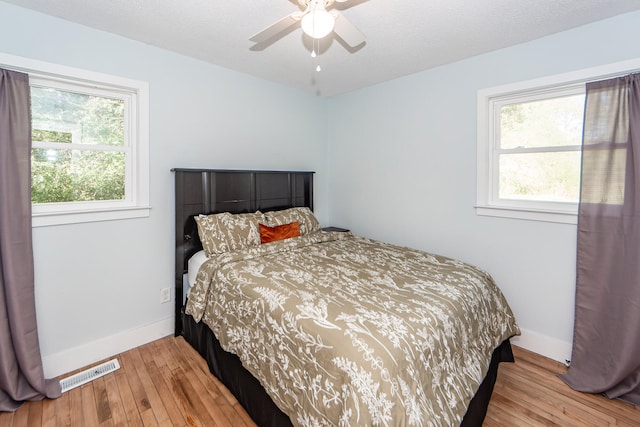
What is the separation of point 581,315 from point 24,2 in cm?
416

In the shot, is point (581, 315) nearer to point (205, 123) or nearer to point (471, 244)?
point (471, 244)

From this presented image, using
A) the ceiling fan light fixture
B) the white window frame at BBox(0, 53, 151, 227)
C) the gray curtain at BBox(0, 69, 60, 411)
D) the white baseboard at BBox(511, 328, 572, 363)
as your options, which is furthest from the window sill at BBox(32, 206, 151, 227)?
the white baseboard at BBox(511, 328, 572, 363)

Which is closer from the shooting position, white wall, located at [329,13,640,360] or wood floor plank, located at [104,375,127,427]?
wood floor plank, located at [104,375,127,427]

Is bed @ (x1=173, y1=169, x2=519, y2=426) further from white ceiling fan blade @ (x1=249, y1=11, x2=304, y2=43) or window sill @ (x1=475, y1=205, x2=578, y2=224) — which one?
white ceiling fan blade @ (x1=249, y1=11, x2=304, y2=43)

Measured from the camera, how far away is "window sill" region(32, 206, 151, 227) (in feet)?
6.59

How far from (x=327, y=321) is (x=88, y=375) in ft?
6.19

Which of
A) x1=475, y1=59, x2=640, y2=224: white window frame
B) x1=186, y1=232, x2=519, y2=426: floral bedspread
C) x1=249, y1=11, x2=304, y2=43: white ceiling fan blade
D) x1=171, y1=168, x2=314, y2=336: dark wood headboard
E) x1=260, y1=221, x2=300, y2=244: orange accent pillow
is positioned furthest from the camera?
x1=260, y1=221, x2=300, y2=244: orange accent pillow

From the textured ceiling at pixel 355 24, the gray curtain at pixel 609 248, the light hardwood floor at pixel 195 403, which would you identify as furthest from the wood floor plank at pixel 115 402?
the gray curtain at pixel 609 248

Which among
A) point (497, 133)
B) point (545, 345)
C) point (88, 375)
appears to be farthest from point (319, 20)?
point (545, 345)

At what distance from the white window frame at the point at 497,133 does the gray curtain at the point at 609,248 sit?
0.10 m

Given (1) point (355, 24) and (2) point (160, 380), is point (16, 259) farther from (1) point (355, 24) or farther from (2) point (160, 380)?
(1) point (355, 24)

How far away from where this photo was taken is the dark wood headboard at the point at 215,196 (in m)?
2.56

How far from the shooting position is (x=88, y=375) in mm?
2090

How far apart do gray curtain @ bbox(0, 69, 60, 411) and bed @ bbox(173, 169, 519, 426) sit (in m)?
0.91
